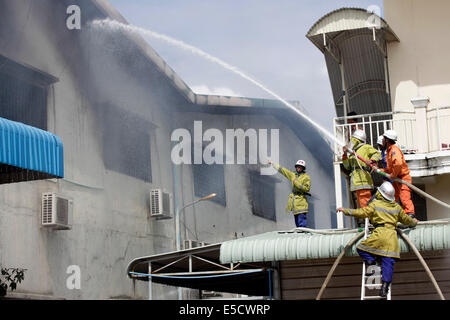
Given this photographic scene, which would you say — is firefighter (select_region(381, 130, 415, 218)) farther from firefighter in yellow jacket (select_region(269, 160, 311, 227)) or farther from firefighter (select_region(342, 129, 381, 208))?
firefighter in yellow jacket (select_region(269, 160, 311, 227))

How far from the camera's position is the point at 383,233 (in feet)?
39.7

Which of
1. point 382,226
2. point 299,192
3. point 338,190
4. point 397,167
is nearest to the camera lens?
point 382,226

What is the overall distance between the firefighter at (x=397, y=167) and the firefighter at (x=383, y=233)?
873 millimetres

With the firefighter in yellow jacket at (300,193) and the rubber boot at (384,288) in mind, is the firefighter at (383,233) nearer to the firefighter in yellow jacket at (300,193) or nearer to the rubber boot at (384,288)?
the rubber boot at (384,288)

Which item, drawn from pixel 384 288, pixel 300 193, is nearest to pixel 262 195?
pixel 300 193

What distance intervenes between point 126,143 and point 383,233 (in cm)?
1293

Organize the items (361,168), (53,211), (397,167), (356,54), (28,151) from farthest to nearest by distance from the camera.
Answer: (356,54) < (53,211) < (361,168) < (28,151) < (397,167)

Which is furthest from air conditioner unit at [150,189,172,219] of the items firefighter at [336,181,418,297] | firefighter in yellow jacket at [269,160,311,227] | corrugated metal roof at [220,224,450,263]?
firefighter at [336,181,418,297]

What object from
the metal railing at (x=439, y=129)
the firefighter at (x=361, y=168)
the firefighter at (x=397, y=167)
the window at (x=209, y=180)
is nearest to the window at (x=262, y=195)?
the window at (x=209, y=180)

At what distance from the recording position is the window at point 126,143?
22.9 meters

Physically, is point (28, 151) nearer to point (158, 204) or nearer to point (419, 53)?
point (419, 53)

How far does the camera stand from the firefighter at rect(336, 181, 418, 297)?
12.0 m

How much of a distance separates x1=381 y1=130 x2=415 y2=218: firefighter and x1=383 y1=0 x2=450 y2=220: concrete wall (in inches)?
175
